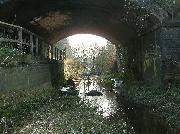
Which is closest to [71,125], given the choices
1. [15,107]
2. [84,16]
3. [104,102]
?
[15,107]

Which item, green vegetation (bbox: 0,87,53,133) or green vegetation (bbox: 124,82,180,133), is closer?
green vegetation (bbox: 0,87,53,133)

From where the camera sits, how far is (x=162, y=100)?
1503 centimetres

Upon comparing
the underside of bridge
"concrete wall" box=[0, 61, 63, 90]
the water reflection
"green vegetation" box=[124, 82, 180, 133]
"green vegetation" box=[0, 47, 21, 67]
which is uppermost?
the underside of bridge

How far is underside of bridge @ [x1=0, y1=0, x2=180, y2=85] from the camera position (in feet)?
59.6

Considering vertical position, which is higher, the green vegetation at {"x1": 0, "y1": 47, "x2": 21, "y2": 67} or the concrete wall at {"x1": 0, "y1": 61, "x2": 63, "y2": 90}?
the green vegetation at {"x1": 0, "y1": 47, "x2": 21, "y2": 67}

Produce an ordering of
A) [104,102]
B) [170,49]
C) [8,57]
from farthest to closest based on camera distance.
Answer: [170,49] < [104,102] < [8,57]

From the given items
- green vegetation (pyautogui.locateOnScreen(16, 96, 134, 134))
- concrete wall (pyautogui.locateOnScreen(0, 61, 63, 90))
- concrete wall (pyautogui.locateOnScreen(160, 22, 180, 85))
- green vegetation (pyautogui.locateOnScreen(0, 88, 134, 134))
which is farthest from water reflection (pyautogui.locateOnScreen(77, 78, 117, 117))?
concrete wall (pyautogui.locateOnScreen(160, 22, 180, 85))

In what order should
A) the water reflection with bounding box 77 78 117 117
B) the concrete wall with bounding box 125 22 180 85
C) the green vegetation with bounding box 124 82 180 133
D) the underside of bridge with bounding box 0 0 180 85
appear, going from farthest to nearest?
1. the underside of bridge with bounding box 0 0 180 85
2. the concrete wall with bounding box 125 22 180 85
3. the water reflection with bounding box 77 78 117 117
4. the green vegetation with bounding box 124 82 180 133

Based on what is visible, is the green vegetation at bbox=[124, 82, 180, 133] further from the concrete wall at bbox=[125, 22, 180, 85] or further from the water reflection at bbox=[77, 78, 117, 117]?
the water reflection at bbox=[77, 78, 117, 117]

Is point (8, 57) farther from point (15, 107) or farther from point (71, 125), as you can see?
point (71, 125)

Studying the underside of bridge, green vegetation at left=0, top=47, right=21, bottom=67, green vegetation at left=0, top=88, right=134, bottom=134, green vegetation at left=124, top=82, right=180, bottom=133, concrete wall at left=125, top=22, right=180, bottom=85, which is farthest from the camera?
the underside of bridge

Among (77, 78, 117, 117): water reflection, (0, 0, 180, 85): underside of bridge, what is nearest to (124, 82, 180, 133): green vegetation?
(77, 78, 117, 117): water reflection

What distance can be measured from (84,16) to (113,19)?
2502 millimetres

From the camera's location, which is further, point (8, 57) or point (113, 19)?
point (113, 19)
